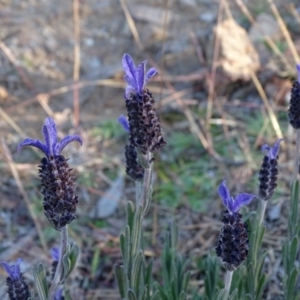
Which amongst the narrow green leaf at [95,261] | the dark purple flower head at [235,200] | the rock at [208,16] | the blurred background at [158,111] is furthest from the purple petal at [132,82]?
the rock at [208,16]

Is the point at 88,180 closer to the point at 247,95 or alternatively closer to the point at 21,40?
the point at 247,95

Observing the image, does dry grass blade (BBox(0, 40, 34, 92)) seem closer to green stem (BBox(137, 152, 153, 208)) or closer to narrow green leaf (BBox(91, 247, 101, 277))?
narrow green leaf (BBox(91, 247, 101, 277))

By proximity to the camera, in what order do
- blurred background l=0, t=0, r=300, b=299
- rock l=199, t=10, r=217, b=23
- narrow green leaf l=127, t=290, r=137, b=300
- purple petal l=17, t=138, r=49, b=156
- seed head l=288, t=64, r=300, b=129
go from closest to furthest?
purple petal l=17, t=138, r=49, b=156 < narrow green leaf l=127, t=290, r=137, b=300 < seed head l=288, t=64, r=300, b=129 < blurred background l=0, t=0, r=300, b=299 < rock l=199, t=10, r=217, b=23

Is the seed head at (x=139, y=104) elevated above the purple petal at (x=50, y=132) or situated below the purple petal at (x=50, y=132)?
above

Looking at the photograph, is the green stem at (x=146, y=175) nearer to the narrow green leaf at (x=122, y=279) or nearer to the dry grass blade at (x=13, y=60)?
the narrow green leaf at (x=122, y=279)

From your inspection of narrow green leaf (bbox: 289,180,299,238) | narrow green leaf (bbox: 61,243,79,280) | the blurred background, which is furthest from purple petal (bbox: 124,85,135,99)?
the blurred background
